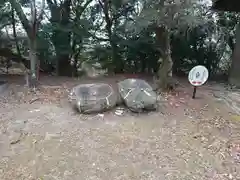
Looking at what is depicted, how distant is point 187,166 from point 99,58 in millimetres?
4203

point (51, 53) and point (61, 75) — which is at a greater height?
point (51, 53)

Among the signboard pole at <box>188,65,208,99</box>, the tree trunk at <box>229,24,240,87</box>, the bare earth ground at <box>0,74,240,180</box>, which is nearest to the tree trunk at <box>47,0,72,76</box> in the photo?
the bare earth ground at <box>0,74,240,180</box>

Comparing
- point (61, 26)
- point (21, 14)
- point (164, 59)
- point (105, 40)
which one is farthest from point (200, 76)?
point (61, 26)

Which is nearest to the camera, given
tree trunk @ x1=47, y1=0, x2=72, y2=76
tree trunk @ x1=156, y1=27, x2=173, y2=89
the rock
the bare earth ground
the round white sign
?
the bare earth ground

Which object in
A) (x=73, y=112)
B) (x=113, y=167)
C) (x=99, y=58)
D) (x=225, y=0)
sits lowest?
(x=113, y=167)

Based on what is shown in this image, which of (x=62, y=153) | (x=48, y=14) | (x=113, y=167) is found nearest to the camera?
(x=113, y=167)

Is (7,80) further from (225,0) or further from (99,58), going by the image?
(225,0)

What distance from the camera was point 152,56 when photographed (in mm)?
7152

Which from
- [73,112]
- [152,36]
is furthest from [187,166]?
[152,36]

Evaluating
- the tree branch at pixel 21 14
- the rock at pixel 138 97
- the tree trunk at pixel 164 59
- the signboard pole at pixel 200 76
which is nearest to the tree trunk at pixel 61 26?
the tree branch at pixel 21 14

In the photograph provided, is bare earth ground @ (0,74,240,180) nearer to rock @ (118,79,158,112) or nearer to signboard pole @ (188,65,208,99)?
rock @ (118,79,158,112)

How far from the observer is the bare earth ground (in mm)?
3169

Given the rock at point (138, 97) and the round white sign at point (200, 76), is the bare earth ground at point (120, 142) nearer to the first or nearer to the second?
the rock at point (138, 97)

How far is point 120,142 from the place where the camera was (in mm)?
3598
